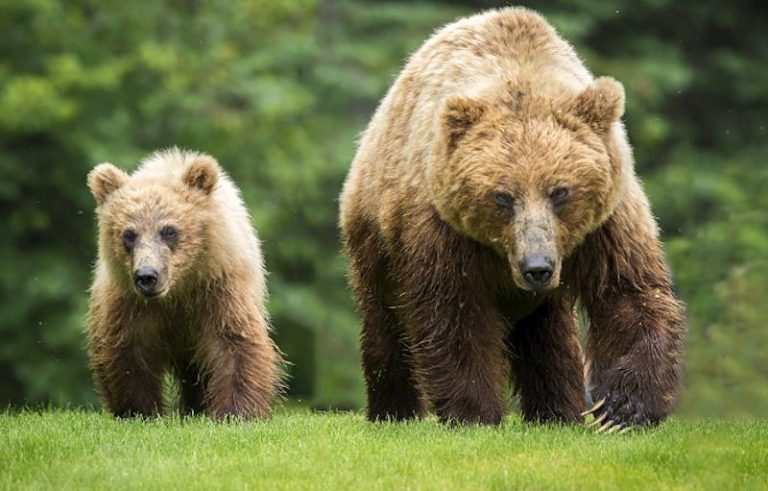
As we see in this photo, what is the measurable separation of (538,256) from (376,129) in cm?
213

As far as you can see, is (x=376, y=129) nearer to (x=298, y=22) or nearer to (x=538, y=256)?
(x=538, y=256)

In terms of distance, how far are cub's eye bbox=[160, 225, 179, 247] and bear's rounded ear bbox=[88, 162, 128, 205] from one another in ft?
1.64

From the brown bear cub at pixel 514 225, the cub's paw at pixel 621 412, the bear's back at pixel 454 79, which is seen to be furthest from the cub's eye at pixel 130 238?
the cub's paw at pixel 621 412

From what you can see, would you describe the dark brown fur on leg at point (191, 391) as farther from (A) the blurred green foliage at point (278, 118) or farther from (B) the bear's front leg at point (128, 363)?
(A) the blurred green foliage at point (278, 118)

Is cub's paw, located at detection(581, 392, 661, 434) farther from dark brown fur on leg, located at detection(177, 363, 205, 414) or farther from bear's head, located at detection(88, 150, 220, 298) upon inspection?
dark brown fur on leg, located at detection(177, 363, 205, 414)

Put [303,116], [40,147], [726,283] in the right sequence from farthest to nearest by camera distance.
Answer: [303,116]
[40,147]
[726,283]

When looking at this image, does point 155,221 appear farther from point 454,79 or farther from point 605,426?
point 605,426

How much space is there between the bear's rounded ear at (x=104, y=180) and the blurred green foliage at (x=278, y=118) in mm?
6757

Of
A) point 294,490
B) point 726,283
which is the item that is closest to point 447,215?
point 294,490

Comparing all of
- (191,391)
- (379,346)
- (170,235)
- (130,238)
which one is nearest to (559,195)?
(379,346)

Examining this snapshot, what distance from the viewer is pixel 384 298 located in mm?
8945

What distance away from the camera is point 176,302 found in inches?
367

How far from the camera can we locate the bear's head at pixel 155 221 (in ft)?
29.6

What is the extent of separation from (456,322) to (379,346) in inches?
53.8
